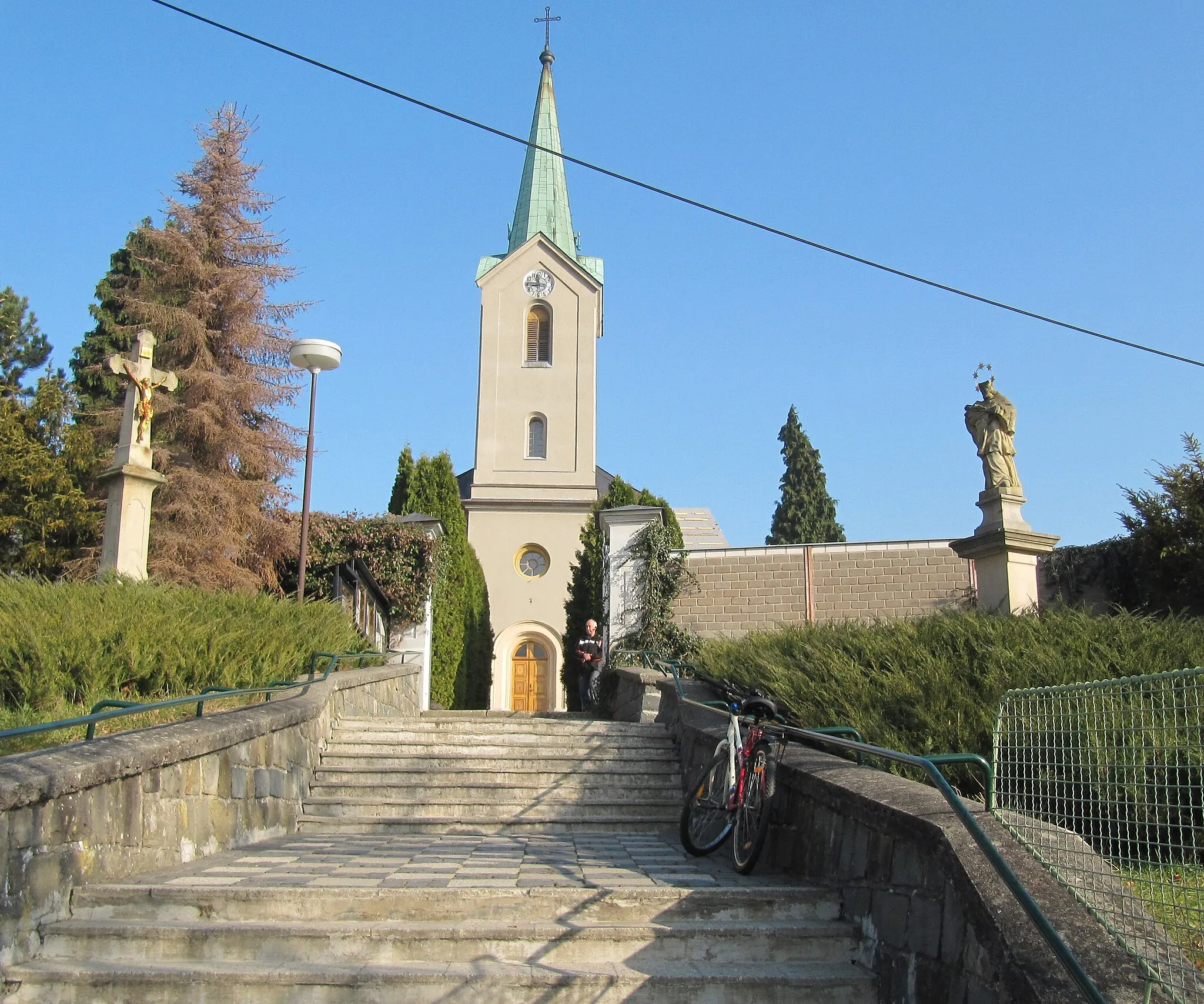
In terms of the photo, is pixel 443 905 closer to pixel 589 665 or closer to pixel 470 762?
pixel 470 762

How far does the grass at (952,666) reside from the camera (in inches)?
266

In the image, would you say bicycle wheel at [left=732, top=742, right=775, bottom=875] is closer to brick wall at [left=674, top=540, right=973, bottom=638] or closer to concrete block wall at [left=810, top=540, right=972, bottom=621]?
brick wall at [left=674, top=540, right=973, bottom=638]

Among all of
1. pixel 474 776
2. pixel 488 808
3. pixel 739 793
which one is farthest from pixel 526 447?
pixel 739 793

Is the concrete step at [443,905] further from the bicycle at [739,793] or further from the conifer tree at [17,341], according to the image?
the conifer tree at [17,341]

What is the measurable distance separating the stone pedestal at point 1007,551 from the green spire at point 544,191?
75.3 ft

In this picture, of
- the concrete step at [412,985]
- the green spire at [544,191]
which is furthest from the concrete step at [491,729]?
the green spire at [544,191]

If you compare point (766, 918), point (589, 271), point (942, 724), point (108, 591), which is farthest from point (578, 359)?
point (766, 918)

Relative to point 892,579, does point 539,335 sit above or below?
above

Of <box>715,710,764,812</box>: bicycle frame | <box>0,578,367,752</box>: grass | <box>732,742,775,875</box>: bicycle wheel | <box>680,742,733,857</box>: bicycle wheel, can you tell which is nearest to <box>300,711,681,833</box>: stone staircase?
<box>0,578,367,752</box>: grass

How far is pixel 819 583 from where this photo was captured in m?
16.6

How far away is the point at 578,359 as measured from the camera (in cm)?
3181

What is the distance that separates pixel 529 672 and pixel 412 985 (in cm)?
2566

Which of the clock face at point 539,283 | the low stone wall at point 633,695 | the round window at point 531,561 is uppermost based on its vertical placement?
the clock face at point 539,283

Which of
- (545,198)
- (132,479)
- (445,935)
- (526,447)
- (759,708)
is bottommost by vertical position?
(445,935)
